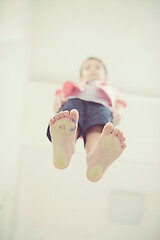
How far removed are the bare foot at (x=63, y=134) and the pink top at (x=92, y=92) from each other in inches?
10.1

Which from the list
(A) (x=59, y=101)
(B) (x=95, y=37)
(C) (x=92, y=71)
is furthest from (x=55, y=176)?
(B) (x=95, y=37)

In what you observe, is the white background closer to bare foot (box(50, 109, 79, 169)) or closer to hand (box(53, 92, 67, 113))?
hand (box(53, 92, 67, 113))

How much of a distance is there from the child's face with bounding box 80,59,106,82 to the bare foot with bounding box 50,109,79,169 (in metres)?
0.52

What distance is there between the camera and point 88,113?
915 millimetres

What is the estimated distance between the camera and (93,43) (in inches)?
61.8

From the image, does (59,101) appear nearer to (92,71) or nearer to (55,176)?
(92,71)

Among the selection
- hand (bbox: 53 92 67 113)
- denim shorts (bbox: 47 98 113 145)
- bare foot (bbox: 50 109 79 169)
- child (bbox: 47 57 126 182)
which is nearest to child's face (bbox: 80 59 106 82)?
child (bbox: 47 57 126 182)

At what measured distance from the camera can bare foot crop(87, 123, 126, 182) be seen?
0.72 meters

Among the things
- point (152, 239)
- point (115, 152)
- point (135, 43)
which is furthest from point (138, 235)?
point (135, 43)

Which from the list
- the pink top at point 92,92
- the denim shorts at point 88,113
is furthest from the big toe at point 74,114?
the pink top at point 92,92

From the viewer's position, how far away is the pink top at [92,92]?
3.21ft

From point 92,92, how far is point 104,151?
0.35m

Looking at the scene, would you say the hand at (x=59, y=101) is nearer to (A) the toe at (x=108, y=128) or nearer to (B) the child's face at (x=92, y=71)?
(B) the child's face at (x=92, y=71)

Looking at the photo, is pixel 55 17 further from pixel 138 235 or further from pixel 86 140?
pixel 138 235
